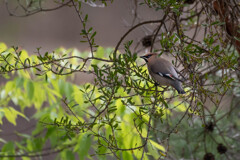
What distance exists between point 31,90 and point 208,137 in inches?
39.6

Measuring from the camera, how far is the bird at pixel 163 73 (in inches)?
53.7

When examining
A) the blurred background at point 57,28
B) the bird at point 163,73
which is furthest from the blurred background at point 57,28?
the bird at point 163,73

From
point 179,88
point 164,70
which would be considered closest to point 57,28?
point 164,70

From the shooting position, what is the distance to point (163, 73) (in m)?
1.45

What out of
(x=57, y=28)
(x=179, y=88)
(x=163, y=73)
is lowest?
(x=179, y=88)

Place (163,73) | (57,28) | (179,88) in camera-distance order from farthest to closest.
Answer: (57,28) → (163,73) → (179,88)

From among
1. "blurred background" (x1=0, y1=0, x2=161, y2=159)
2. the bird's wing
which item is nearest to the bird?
the bird's wing

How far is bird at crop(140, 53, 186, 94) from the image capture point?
1.37m

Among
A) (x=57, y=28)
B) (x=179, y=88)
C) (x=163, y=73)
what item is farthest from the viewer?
(x=57, y=28)

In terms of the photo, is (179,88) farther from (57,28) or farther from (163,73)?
(57,28)

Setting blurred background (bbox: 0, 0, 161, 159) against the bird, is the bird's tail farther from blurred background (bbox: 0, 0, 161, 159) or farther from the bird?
blurred background (bbox: 0, 0, 161, 159)

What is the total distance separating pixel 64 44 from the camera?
438cm

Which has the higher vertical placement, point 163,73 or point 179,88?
point 163,73

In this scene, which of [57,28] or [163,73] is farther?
[57,28]
